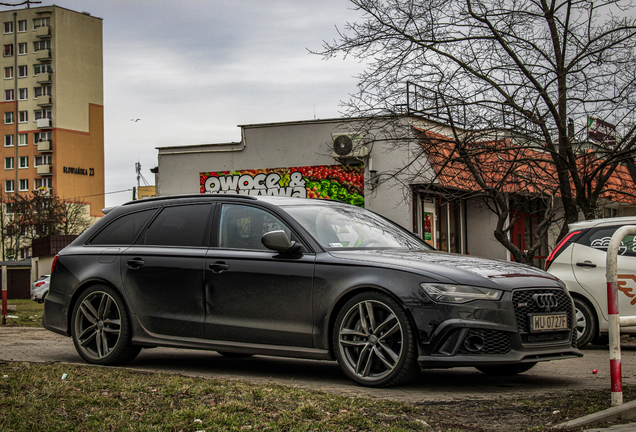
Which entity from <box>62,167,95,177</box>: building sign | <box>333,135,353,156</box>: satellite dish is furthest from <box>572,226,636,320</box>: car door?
<box>62,167,95,177</box>: building sign

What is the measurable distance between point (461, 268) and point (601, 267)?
15.2ft

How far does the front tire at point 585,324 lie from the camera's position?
32.4 feet

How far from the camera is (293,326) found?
261 inches

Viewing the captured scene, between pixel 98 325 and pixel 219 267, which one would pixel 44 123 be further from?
pixel 219 267

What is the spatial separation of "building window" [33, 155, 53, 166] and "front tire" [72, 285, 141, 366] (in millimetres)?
78546

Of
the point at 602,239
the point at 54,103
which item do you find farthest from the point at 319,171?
the point at 54,103

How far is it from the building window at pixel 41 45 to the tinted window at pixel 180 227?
80557mm

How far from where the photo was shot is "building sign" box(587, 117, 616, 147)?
1344cm

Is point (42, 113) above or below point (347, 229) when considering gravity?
above

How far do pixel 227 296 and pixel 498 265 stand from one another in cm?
238

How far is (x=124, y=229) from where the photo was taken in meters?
8.18

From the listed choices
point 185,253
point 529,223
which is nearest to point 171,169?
point 529,223

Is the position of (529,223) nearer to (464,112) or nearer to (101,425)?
(464,112)

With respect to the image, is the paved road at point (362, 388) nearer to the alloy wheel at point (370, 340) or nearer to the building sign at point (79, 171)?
the alloy wheel at point (370, 340)
